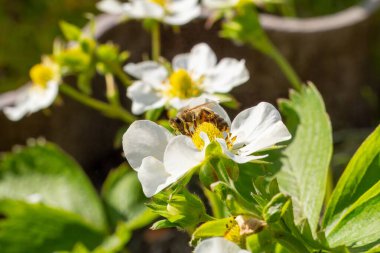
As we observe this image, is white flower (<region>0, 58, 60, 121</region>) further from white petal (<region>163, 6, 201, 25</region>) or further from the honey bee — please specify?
the honey bee

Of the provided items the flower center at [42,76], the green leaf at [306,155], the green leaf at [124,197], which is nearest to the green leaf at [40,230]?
the green leaf at [124,197]

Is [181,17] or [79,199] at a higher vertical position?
[181,17]

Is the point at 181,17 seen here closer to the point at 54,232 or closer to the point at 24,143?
the point at 54,232

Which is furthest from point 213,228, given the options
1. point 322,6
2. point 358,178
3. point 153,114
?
point 322,6

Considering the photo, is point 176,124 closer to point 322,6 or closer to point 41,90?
point 41,90

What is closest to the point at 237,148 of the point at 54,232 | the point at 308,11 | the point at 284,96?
the point at 54,232

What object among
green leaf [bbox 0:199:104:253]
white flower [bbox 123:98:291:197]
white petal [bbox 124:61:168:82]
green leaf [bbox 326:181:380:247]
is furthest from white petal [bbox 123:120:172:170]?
green leaf [bbox 0:199:104:253]

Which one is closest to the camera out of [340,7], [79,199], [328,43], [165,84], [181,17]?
[165,84]
